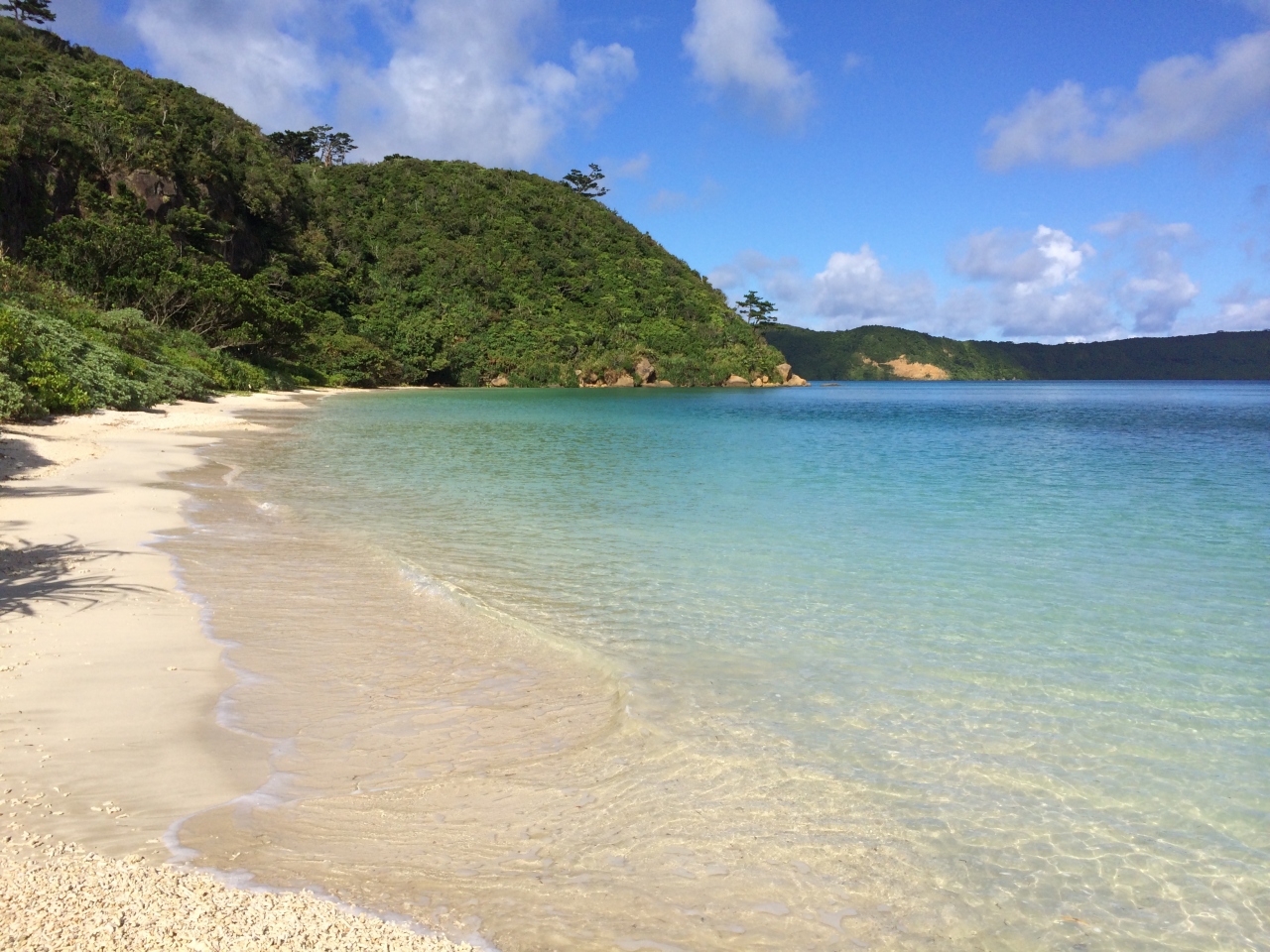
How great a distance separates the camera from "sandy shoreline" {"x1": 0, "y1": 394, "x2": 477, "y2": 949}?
3141 mm

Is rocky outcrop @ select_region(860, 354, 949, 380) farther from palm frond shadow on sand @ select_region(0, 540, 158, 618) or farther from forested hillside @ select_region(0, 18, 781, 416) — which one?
palm frond shadow on sand @ select_region(0, 540, 158, 618)

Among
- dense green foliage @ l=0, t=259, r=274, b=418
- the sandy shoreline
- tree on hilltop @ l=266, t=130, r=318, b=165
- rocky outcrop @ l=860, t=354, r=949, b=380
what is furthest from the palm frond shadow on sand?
rocky outcrop @ l=860, t=354, r=949, b=380

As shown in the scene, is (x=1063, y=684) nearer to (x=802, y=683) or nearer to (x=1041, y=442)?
(x=802, y=683)

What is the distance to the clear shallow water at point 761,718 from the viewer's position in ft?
11.5

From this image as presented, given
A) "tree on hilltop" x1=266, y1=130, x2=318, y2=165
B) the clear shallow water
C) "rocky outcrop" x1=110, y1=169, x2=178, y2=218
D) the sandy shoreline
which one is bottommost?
the clear shallow water

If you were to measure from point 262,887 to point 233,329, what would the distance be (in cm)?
4658

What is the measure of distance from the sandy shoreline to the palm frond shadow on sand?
0.01 meters

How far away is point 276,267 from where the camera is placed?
64.1m

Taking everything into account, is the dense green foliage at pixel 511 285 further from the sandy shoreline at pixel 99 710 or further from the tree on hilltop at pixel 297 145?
the sandy shoreline at pixel 99 710

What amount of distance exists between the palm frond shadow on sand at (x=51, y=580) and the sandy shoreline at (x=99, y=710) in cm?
1

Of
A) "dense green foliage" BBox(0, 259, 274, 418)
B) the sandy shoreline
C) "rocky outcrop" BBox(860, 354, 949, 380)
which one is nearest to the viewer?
the sandy shoreline

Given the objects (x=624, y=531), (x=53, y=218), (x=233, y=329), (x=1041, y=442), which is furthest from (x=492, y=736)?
(x=53, y=218)

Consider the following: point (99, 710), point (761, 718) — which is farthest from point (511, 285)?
point (99, 710)

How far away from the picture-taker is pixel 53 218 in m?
48.0
